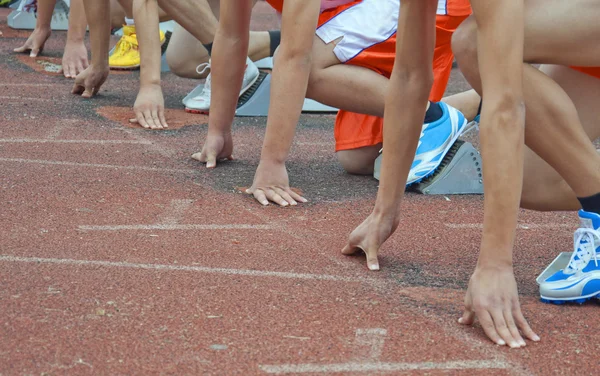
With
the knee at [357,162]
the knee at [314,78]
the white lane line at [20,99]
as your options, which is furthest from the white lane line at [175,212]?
the white lane line at [20,99]

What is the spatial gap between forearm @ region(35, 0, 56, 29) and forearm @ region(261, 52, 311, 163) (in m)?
4.46

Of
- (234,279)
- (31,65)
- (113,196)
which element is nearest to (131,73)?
(31,65)

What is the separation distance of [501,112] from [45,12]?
20.3ft

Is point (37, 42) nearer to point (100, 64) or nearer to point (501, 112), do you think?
point (100, 64)

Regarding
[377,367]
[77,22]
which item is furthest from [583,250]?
[77,22]

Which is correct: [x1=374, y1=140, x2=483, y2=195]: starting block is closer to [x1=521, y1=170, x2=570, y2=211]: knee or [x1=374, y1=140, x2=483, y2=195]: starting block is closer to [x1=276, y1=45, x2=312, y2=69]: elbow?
[x1=276, y1=45, x2=312, y2=69]: elbow

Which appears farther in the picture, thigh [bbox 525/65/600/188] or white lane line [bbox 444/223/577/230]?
white lane line [bbox 444/223/577/230]

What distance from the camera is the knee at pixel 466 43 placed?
2571 mm

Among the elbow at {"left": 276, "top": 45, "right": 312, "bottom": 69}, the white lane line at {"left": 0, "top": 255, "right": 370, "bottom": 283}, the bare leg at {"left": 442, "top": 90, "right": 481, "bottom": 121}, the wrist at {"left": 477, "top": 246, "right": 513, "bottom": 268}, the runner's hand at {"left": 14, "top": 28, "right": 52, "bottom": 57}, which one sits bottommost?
the runner's hand at {"left": 14, "top": 28, "right": 52, "bottom": 57}

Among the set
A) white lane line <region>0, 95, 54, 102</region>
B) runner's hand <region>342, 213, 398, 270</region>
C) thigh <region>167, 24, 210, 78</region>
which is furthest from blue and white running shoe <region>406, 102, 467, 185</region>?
white lane line <region>0, 95, 54, 102</region>

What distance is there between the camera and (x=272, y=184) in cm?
395

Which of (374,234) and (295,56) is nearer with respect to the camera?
(374,234)

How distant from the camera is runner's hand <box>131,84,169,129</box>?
5.33m

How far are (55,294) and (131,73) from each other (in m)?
4.95
